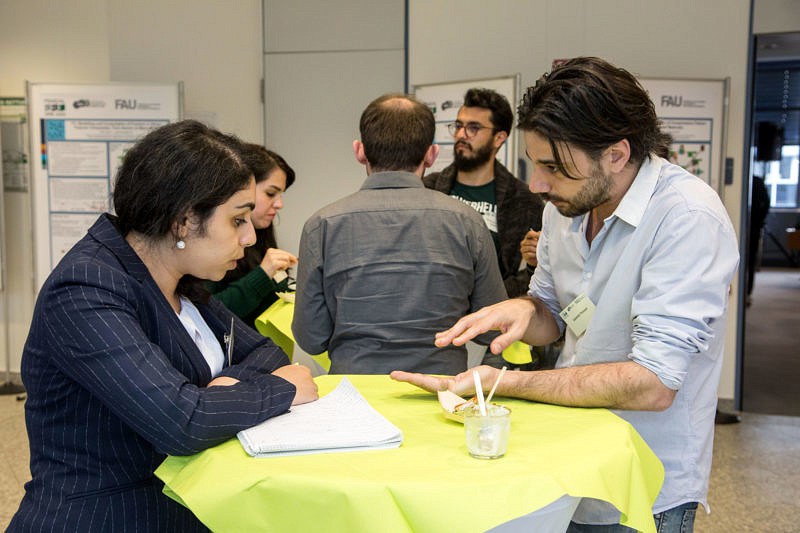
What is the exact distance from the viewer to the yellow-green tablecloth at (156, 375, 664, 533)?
107cm

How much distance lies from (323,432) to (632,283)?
27.8 inches

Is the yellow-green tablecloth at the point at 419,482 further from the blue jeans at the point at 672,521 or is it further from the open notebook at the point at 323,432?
the blue jeans at the point at 672,521

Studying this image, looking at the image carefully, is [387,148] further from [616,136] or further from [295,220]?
[295,220]

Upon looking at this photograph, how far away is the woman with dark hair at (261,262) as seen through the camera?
9.65 ft

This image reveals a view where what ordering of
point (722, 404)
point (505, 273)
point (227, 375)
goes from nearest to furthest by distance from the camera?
point (227, 375), point (505, 273), point (722, 404)

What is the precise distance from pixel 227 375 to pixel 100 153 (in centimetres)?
412

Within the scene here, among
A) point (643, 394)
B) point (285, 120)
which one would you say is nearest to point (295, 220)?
point (285, 120)

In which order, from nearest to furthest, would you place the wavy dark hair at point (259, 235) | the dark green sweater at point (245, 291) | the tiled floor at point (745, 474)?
1. the dark green sweater at point (245, 291)
2. the wavy dark hair at point (259, 235)
3. the tiled floor at point (745, 474)

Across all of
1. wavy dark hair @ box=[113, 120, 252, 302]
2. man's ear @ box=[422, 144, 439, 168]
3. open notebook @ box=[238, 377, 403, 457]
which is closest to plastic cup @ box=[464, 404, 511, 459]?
open notebook @ box=[238, 377, 403, 457]

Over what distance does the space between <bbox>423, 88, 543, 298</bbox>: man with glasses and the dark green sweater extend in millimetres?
1143

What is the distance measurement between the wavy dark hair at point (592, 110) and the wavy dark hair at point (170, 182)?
0.69 metres

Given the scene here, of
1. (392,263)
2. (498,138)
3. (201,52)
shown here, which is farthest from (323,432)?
(201,52)

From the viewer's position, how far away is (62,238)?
5.27 metres

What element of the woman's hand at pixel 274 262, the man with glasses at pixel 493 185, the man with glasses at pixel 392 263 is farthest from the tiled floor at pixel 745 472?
the man with glasses at pixel 392 263
